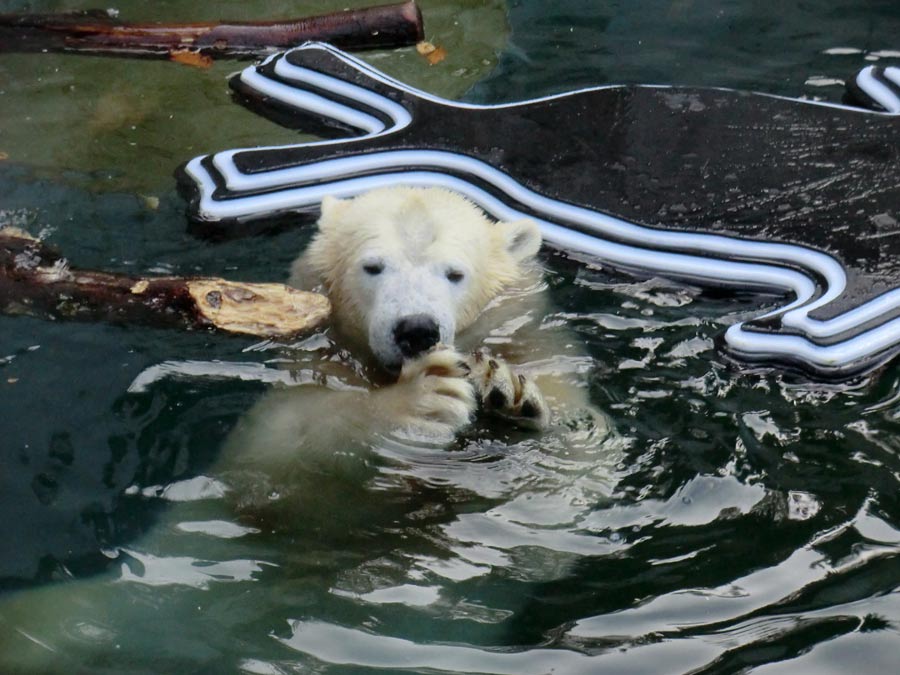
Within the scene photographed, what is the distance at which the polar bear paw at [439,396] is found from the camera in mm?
3348

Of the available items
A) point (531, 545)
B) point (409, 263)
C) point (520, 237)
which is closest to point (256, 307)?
point (409, 263)

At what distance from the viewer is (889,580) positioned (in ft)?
9.69

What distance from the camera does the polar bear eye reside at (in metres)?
3.88

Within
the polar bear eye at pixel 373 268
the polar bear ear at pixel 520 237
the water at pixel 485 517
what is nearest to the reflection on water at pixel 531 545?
the water at pixel 485 517

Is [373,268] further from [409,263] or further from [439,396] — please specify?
[439,396]

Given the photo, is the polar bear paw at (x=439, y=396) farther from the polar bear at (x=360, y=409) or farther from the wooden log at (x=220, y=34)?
the wooden log at (x=220, y=34)

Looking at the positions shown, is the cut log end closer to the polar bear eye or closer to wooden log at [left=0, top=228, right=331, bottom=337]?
wooden log at [left=0, top=228, right=331, bottom=337]

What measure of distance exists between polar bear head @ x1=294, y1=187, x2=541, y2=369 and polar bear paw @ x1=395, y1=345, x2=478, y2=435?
0.67 feet

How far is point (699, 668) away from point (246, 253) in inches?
100.0

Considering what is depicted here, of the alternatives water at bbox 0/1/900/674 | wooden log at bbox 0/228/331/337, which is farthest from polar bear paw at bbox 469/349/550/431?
wooden log at bbox 0/228/331/337

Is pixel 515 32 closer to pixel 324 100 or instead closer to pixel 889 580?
pixel 324 100

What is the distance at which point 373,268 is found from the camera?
3893 millimetres

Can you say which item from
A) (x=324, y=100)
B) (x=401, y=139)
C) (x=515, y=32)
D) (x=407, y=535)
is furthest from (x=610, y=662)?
(x=515, y=32)

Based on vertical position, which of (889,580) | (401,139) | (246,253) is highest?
(401,139)
